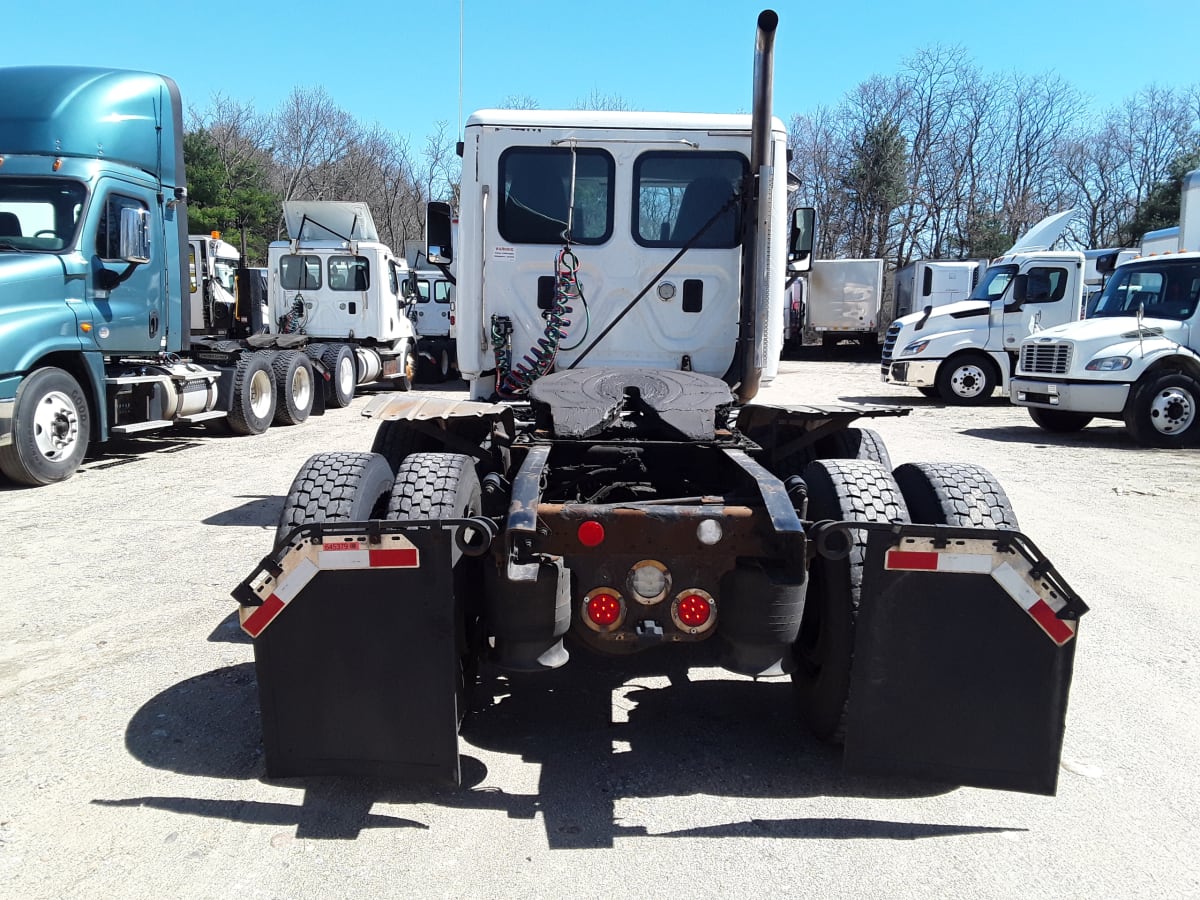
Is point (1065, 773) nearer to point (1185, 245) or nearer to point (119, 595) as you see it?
point (119, 595)

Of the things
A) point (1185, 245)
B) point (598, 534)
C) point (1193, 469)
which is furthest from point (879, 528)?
point (1185, 245)

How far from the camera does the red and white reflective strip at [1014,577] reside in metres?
2.72

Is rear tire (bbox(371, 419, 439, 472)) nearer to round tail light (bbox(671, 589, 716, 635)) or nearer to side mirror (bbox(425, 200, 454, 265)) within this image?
side mirror (bbox(425, 200, 454, 265))

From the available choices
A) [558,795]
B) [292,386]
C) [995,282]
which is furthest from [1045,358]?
[558,795]

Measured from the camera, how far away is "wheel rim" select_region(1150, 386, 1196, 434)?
1165 cm

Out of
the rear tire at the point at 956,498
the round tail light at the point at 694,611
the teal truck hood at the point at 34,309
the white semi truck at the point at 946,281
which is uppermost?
the white semi truck at the point at 946,281

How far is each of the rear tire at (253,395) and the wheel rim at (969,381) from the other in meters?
11.9

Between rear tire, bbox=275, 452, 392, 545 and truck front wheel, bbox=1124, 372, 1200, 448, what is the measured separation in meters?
11.4

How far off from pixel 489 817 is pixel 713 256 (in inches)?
148

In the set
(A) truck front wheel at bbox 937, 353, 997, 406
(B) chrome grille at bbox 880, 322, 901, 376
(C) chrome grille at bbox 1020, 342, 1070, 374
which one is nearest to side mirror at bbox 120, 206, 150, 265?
(C) chrome grille at bbox 1020, 342, 1070, 374

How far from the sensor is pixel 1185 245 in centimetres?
1305

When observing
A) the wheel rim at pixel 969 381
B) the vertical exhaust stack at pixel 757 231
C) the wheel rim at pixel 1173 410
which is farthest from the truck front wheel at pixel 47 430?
the wheel rim at pixel 969 381

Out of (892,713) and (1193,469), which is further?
(1193,469)

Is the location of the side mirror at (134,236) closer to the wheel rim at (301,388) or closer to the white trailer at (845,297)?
the wheel rim at (301,388)
